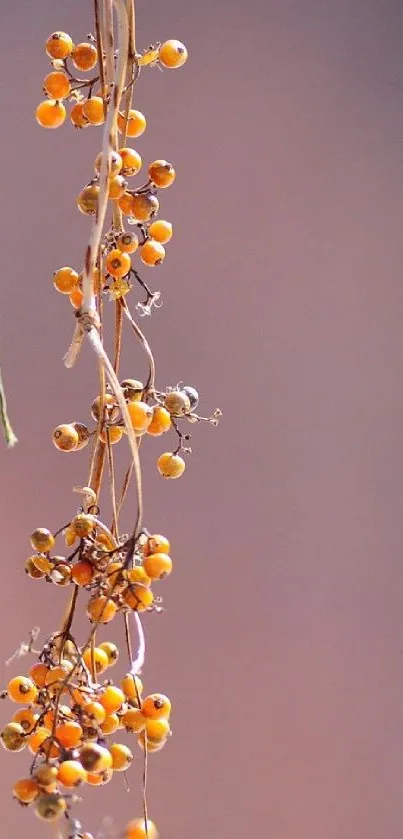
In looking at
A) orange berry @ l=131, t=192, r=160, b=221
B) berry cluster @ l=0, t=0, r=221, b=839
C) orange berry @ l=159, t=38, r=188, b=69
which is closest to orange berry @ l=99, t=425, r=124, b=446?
berry cluster @ l=0, t=0, r=221, b=839

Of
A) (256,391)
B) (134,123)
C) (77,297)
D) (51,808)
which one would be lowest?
(51,808)

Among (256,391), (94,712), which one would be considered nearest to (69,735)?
(94,712)

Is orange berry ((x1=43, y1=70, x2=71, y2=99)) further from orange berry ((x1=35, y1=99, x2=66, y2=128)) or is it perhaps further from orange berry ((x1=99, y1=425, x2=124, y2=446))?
orange berry ((x1=99, y1=425, x2=124, y2=446))

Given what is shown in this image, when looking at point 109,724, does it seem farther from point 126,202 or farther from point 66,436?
point 126,202

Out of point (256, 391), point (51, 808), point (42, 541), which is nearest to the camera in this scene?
point (51, 808)

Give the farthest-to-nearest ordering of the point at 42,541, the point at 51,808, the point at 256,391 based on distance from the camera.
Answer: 1. the point at 256,391
2. the point at 42,541
3. the point at 51,808

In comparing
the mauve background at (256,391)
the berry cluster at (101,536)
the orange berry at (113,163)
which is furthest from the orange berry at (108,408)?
the mauve background at (256,391)

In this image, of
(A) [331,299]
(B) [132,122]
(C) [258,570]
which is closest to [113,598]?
(B) [132,122]
